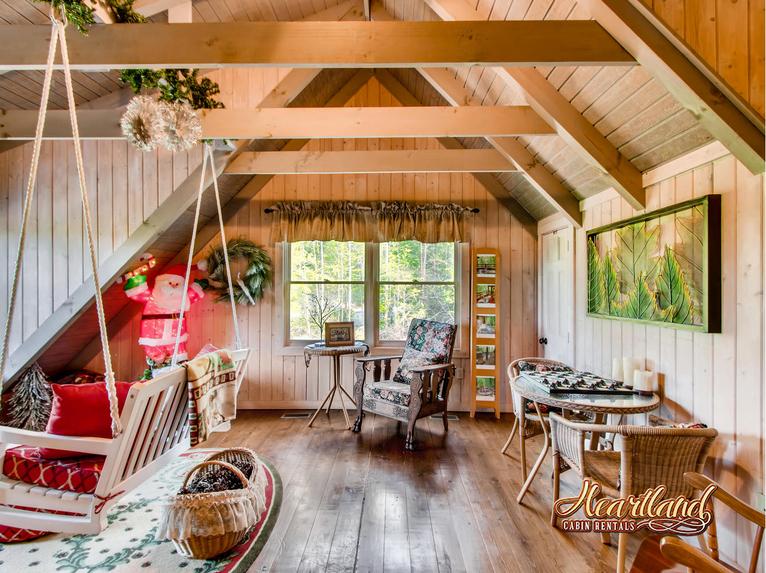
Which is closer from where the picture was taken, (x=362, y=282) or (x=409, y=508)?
(x=409, y=508)

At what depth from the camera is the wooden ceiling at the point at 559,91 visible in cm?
215

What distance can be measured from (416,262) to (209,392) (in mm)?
2845

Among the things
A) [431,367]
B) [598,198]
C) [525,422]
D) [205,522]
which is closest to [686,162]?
[598,198]

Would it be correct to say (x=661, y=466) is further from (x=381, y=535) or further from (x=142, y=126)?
(x=142, y=126)

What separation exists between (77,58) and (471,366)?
3.88 metres

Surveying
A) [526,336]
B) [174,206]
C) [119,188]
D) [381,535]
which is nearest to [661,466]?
[381,535]

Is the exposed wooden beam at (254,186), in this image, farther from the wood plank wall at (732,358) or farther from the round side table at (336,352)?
the wood plank wall at (732,358)

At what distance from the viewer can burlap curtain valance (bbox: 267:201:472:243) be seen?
14.7 ft

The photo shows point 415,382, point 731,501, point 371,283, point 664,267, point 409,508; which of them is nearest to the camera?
point 731,501

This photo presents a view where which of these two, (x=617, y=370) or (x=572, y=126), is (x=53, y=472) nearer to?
(x=617, y=370)

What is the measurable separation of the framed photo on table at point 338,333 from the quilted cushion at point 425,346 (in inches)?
22.8

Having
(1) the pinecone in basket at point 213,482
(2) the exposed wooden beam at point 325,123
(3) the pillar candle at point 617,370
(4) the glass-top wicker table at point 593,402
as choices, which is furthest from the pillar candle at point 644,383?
(1) the pinecone in basket at point 213,482

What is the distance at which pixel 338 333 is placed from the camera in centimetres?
415

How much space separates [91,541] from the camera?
219 cm
